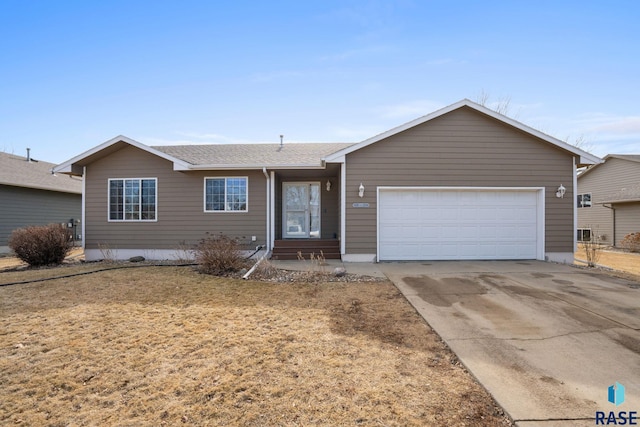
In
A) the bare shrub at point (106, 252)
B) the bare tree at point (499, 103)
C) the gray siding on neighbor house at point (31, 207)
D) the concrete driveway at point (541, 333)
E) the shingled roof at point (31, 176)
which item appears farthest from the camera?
the bare tree at point (499, 103)

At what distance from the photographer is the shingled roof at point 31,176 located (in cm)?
1376

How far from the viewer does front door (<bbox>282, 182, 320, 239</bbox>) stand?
1229cm

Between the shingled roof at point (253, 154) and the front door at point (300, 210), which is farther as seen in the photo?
the front door at point (300, 210)

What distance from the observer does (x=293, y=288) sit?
6637 millimetres

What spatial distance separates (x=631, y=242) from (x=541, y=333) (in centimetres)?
1695

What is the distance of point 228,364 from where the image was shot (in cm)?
329

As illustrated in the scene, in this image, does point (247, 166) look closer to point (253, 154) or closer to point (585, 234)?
point (253, 154)

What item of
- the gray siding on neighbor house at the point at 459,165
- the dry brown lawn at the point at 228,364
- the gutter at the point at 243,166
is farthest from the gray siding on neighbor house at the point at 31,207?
the gray siding on neighbor house at the point at 459,165

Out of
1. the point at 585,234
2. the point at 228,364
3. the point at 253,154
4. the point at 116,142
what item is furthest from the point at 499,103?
the point at 228,364

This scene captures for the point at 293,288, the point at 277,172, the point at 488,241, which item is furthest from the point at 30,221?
the point at 488,241

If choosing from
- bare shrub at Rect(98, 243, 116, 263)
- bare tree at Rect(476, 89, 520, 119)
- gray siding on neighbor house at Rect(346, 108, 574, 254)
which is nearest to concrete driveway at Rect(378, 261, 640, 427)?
gray siding on neighbor house at Rect(346, 108, 574, 254)

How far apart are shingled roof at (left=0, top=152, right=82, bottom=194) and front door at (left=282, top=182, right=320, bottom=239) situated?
9.87m

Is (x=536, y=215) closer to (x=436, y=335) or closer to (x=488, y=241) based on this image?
(x=488, y=241)

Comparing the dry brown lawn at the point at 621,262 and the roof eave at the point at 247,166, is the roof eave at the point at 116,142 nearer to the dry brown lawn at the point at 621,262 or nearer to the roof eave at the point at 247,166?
the roof eave at the point at 247,166
